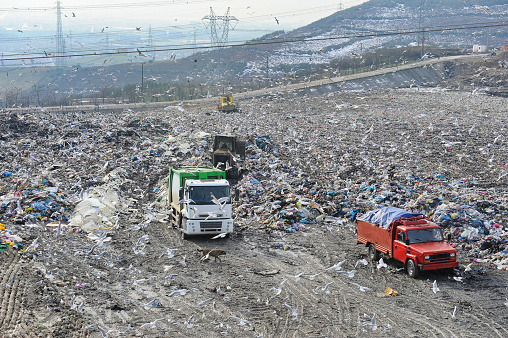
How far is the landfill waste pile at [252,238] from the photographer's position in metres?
7.96

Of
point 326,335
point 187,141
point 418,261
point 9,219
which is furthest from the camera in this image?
point 187,141

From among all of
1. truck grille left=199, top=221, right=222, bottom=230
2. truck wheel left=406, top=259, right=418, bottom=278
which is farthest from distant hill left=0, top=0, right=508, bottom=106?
truck wheel left=406, top=259, right=418, bottom=278

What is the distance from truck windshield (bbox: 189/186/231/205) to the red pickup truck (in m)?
3.36

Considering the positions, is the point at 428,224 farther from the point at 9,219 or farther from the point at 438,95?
the point at 438,95

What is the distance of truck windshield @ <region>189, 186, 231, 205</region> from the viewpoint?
40.8 feet

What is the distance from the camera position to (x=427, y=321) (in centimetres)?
800

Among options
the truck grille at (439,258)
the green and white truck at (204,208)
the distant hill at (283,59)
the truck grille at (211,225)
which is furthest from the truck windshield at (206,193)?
the distant hill at (283,59)

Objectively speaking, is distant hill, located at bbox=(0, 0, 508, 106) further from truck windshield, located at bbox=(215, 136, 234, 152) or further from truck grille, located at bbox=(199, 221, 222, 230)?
truck grille, located at bbox=(199, 221, 222, 230)

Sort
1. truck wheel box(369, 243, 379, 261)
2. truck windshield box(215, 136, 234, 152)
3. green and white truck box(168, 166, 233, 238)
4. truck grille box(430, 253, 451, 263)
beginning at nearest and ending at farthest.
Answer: truck grille box(430, 253, 451, 263) < truck wheel box(369, 243, 379, 261) < green and white truck box(168, 166, 233, 238) < truck windshield box(215, 136, 234, 152)

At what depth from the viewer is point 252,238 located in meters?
13.0

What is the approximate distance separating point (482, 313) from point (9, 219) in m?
10.6

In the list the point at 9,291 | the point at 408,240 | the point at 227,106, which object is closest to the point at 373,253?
the point at 408,240

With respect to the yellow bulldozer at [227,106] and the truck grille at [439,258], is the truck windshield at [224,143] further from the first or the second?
the yellow bulldozer at [227,106]

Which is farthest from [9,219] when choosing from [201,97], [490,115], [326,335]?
[201,97]
